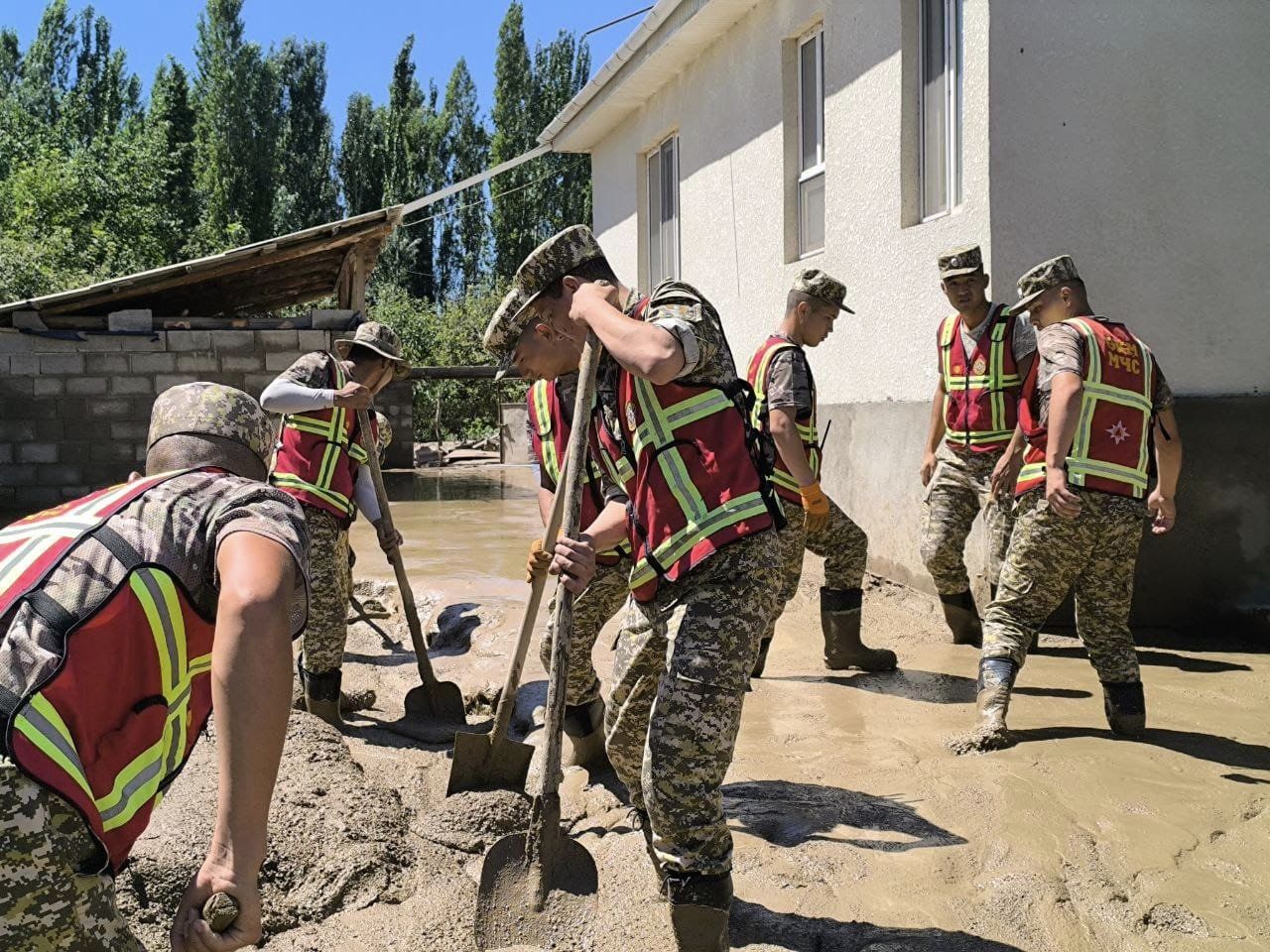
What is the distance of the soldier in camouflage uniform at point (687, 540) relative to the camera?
9.14ft

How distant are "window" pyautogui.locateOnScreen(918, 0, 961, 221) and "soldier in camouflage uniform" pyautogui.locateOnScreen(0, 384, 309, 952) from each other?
A: 6250mm

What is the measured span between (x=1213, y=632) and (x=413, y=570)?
216 inches

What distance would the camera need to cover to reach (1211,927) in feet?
9.99

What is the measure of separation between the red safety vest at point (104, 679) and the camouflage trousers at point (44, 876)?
0.02 m

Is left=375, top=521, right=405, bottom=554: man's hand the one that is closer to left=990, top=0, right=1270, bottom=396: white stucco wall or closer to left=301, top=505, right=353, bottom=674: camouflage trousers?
left=301, top=505, right=353, bottom=674: camouflage trousers

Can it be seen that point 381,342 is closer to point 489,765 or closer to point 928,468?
point 489,765

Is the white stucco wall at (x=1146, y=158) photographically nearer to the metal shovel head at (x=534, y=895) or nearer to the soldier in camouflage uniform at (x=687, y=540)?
the soldier in camouflage uniform at (x=687, y=540)

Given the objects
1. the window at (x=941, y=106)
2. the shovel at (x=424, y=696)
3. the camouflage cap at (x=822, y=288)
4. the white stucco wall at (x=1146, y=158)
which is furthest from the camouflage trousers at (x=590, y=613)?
the window at (x=941, y=106)

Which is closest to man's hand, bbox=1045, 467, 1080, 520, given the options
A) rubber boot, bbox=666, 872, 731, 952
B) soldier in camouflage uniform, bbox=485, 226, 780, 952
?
soldier in camouflage uniform, bbox=485, 226, 780, 952

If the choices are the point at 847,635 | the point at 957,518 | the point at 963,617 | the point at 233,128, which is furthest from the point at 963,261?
the point at 233,128

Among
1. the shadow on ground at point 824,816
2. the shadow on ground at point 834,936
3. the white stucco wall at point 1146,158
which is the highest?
the white stucco wall at point 1146,158

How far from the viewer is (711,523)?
2867mm

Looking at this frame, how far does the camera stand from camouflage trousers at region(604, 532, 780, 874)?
9.16 feet

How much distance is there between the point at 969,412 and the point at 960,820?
2.86 meters
